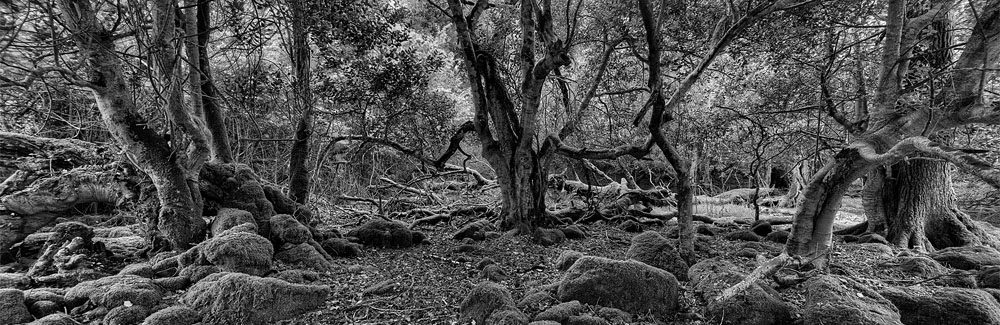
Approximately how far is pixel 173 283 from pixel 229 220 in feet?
3.40

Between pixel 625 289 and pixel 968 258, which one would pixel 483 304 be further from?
pixel 968 258

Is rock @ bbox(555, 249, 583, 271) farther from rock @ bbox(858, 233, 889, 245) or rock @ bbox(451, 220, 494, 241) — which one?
rock @ bbox(858, 233, 889, 245)

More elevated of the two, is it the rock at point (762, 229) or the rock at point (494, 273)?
the rock at point (762, 229)

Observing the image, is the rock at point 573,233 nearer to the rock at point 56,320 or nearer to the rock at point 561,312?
the rock at point 561,312

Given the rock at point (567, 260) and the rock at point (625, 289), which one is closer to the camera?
the rock at point (625, 289)

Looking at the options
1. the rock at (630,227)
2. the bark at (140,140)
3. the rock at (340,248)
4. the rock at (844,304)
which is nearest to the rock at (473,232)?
the rock at (340,248)

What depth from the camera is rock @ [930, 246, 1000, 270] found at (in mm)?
4660

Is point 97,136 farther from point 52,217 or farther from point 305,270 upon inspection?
point 305,270

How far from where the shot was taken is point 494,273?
4.61 metres

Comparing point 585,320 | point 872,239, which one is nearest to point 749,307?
point 585,320

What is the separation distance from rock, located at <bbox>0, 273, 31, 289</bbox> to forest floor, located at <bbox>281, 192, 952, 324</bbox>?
7.28ft

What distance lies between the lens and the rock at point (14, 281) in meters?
3.41

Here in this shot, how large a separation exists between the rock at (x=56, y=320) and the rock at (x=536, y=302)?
10.1 ft

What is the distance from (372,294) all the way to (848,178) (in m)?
4.33
